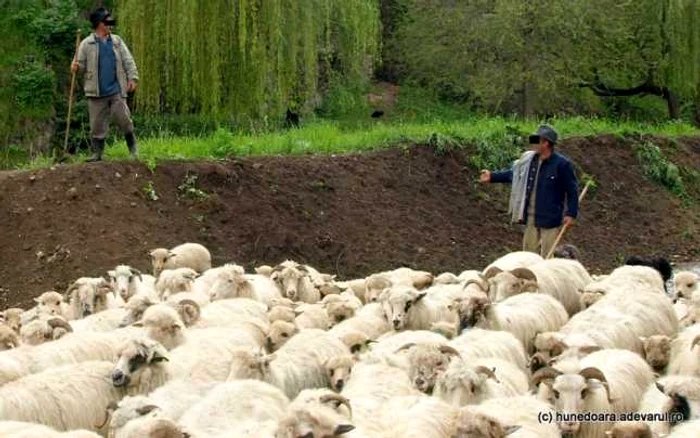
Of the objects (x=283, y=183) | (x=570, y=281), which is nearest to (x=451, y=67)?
(x=283, y=183)

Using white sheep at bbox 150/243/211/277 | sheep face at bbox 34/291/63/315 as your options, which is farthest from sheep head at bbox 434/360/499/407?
Answer: white sheep at bbox 150/243/211/277

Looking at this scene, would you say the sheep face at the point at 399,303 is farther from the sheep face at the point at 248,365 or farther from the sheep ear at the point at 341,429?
the sheep ear at the point at 341,429

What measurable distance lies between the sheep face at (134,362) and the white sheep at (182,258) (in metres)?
5.55

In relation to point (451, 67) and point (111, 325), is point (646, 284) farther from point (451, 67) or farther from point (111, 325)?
point (451, 67)

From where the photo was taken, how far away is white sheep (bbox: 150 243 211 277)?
14.6m

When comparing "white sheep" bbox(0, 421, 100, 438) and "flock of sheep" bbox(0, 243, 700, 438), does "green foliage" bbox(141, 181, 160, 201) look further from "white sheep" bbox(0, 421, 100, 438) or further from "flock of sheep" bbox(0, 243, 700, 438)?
"white sheep" bbox(0, 421, 100, 438)

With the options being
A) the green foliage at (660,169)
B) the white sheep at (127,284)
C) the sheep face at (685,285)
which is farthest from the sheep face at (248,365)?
the green foliage at (660,169)

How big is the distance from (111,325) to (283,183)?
814 cm

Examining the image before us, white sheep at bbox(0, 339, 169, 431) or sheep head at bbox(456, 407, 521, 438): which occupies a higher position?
sheep head at bbox(456, 407, 521, 438)

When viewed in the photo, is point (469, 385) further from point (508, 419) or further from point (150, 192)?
point (150, 192)

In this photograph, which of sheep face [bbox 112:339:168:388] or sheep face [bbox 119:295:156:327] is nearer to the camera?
sheep face [bbox 112:339:168:388]

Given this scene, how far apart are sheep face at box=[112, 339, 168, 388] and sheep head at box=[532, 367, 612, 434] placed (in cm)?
297

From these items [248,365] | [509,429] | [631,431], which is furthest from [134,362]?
[631,431]

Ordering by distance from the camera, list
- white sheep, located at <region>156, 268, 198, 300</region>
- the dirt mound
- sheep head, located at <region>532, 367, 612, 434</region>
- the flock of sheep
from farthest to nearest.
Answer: the dirt mound, white sheep, located at <region>156, 268, 198, 300</region>, sheep head, located at <region>532, 367, 612, 434</region>, the flock of sheep
